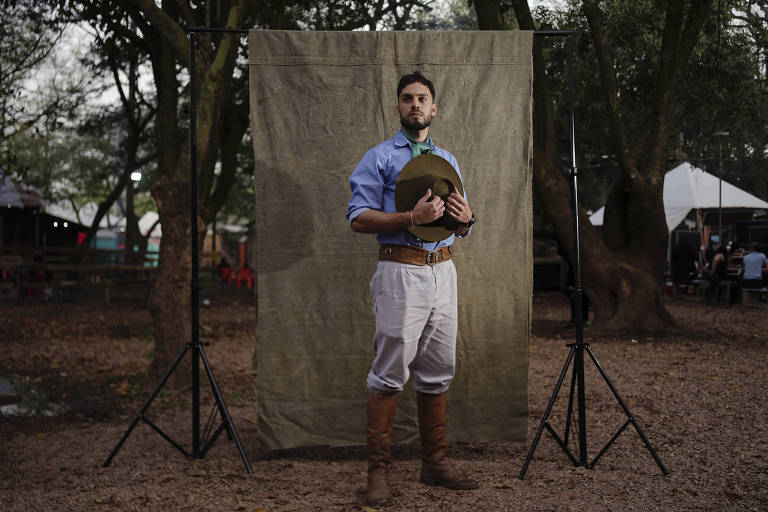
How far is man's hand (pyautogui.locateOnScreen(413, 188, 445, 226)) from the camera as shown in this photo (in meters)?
4.16

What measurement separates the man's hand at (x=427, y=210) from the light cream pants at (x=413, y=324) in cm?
29

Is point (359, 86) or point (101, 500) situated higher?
point (359, 86)

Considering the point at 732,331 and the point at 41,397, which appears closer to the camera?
the point at 41,397

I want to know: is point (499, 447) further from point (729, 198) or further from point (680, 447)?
point (729, 198)

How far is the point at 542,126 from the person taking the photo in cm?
1138

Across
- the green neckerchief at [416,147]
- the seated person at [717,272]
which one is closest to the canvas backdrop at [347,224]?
the green neckerchief at [416,147]

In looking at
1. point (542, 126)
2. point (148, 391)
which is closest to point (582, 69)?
point (542, 126)

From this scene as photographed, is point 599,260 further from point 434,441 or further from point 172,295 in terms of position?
point 434,441

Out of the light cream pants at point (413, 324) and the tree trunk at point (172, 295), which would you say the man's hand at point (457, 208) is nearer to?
the light cream pants at point (413, 324)

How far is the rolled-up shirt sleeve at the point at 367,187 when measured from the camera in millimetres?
4329

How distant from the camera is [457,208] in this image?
425 centimetres

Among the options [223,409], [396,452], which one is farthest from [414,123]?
[396,452]

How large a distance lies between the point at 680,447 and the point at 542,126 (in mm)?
6819

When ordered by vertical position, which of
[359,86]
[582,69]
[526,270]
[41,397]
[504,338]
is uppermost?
[582,69]
